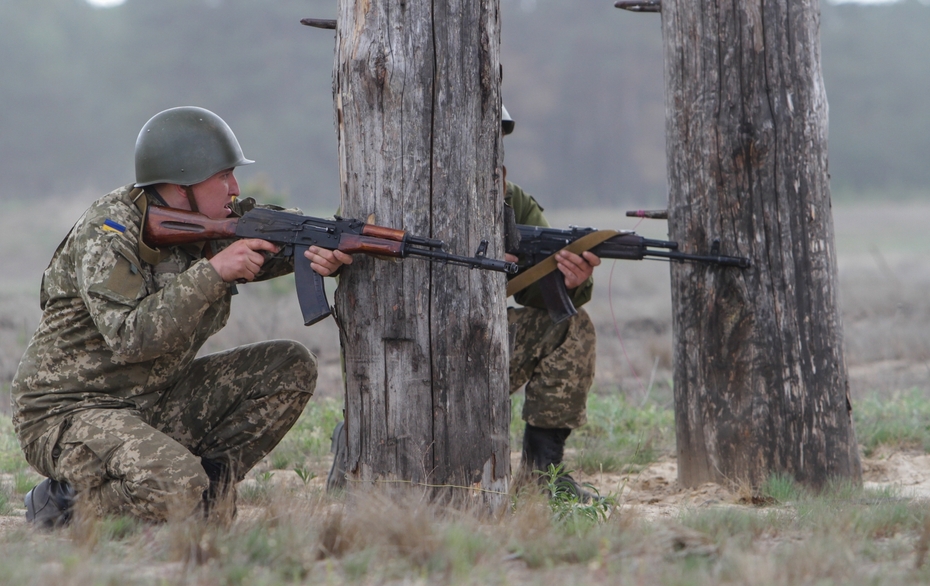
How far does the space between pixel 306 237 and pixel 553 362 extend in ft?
5.29

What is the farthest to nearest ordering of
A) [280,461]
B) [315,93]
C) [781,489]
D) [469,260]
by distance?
[315,93], [280,461], [781,489], [469,260]

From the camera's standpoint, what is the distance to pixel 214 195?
3.90 metres

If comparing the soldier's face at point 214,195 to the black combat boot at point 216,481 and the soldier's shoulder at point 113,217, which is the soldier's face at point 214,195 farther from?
the black combat boot at point 216,481

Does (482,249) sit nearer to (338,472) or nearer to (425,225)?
(425,225)

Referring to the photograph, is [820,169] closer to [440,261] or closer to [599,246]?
[599,246]

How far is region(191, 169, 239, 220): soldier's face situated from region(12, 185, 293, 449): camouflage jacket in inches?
7.6

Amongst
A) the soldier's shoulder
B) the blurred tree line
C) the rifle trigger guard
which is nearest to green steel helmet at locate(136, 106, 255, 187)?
the soldier's shoulder

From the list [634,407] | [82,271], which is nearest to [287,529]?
[82,271]

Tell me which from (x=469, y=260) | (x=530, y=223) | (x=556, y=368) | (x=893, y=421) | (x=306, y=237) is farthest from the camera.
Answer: (x=893, y=421)

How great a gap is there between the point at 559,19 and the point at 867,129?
1623cm

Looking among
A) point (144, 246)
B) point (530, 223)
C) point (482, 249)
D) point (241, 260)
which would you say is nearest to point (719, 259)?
point (530, 223)

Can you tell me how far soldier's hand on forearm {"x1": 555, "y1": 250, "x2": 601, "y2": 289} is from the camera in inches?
173

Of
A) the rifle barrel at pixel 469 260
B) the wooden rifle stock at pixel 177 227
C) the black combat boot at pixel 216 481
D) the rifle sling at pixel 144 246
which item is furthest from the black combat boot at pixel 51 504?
the rifle barrel at pixel 469 260

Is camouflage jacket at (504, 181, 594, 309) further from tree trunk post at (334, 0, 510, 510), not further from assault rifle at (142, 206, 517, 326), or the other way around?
assault rifle at (142, 206, 517, 326)
